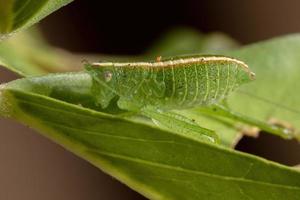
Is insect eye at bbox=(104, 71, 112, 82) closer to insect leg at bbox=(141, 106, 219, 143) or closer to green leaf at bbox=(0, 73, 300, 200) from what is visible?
insect leg at bbox=(141, 106, 219, 143)

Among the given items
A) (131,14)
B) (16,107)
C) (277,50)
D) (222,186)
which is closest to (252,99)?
(277,50)

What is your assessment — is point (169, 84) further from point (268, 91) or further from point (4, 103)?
point (268, 91)

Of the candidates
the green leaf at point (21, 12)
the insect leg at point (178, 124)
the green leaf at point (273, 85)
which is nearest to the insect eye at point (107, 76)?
the insect leg at point (178, 124)

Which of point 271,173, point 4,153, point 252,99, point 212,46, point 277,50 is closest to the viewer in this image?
point 271,173

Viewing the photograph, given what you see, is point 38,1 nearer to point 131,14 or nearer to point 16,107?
point 16,107

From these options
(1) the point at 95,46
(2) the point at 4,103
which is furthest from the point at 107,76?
(1) the point at 95,46

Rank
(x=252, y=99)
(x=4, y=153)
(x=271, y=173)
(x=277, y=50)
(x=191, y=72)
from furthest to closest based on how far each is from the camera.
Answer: (x=4, y=153), (x=277, y=50), (x=252, y=99), (x=191, y=72), (x=271, y=173)

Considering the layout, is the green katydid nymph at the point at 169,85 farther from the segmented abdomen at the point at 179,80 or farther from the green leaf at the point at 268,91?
the green leaf at the point at 268,91
